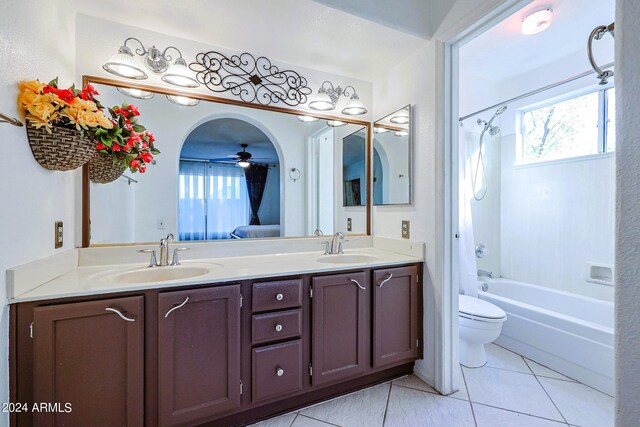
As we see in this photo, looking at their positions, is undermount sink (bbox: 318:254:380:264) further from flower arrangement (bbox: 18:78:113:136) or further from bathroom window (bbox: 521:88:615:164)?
bathroom window (bbox: 521:88:615:164)

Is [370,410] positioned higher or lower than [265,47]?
lower

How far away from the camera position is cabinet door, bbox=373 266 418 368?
5.68ft

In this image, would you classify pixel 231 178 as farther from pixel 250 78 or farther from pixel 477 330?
pixel 477 330

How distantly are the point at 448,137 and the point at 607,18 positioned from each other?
156cm

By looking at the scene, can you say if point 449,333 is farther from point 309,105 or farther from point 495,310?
point 309,105

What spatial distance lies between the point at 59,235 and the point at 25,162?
0.42 metres

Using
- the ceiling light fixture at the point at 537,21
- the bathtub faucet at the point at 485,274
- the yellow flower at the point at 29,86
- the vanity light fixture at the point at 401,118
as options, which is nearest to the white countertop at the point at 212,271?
the yellow flower at the point at 29,86

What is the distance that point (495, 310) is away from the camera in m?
2.10

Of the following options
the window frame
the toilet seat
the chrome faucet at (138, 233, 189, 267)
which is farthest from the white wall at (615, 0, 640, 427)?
the window frame

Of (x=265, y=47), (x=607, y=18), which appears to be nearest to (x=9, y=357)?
(x=265, y=47)

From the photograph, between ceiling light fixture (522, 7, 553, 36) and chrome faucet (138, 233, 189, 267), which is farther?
ceiling light fixture (522, 7, 553, 36)

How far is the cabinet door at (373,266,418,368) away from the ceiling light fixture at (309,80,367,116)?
1258 mm

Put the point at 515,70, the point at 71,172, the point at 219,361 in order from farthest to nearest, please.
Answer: the point at 515,70 → the point at 71,172 → the point at 219,361

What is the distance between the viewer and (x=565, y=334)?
1.95 metres
